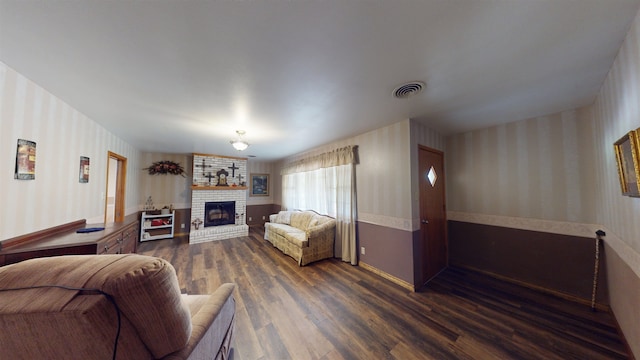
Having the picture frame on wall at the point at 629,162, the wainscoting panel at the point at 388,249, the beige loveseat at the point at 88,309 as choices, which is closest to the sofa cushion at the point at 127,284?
the beige loveseat at the point at 88,309

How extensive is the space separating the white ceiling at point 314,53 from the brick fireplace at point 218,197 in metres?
3.14

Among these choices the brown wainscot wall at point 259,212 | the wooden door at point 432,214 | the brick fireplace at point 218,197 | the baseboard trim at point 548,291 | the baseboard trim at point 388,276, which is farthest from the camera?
the brown wainscot wall at point 259,212

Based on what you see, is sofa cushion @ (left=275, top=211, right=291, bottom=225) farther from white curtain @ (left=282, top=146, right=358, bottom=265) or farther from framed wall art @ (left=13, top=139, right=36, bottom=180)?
framed wall art @ (left=13, top=139, right=36, bottom=180)

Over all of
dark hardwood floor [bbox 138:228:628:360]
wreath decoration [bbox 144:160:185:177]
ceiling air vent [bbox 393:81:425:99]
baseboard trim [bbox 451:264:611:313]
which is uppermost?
ceiling air vent [bbox 393:81:425:99]

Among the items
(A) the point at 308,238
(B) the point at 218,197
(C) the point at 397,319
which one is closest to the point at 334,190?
(A) the point at 308,238

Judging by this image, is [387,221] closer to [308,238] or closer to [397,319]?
[397,319]

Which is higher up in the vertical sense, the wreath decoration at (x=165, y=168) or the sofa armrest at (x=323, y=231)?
the wreath decoration at (x=165, y=168)

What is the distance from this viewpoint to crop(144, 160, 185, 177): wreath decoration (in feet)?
17.1

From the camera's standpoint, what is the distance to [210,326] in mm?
1191

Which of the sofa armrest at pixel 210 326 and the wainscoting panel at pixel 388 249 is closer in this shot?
the sofa armrest at pixel 210 326

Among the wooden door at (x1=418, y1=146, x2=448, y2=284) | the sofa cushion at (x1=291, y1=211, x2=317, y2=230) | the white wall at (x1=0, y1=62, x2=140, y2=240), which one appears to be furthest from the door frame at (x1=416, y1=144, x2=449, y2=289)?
the white wall at (x1=0, y1=62, x2=140, y2=240)

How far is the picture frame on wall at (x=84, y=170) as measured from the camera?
2.47m

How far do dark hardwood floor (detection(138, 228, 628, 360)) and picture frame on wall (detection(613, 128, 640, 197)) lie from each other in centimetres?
140

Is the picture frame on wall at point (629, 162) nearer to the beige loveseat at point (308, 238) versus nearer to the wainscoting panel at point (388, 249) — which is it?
the wainscoting panel at point (388, 249)
